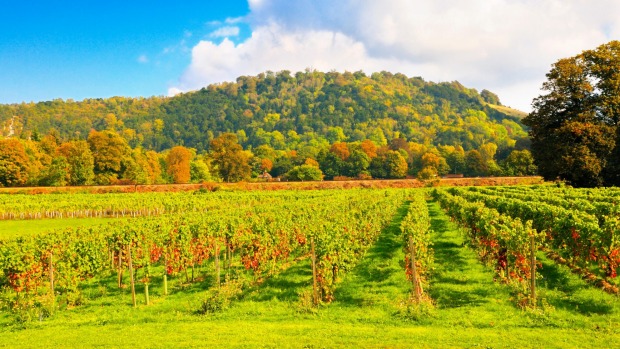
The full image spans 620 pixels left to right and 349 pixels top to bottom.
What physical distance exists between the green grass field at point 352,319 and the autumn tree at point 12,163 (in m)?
75.3

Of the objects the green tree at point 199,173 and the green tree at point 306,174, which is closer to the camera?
the green tree at point 306,174

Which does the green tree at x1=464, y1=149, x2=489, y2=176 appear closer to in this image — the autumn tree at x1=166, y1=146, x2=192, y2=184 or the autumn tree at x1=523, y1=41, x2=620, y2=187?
the autumn tree at x1=523, y1=41, x2=620, y2=187

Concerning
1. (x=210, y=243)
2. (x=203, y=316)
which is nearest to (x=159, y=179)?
(x=210, y=243)

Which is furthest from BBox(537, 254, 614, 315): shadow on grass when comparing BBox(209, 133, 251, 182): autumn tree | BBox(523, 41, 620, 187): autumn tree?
BBox(209, 133, 251, 182): autumn tree

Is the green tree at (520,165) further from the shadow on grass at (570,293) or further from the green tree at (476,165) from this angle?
the shadow on grass at (570,293)

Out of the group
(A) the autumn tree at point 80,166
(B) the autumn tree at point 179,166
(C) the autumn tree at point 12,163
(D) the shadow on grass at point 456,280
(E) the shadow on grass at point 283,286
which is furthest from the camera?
(B) the autumn tree at point 179,166

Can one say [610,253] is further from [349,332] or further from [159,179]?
[159,179]

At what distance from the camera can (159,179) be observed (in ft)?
361

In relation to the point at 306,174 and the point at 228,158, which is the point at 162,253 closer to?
the point at 228,158

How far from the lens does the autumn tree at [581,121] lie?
126 ft

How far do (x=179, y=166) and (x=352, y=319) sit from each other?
345ft

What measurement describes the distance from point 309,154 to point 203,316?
129628 mm

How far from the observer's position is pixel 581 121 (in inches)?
1564

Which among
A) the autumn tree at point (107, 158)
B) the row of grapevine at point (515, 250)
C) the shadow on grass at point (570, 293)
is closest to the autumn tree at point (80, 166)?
the autumn tree at point (107, 158)
